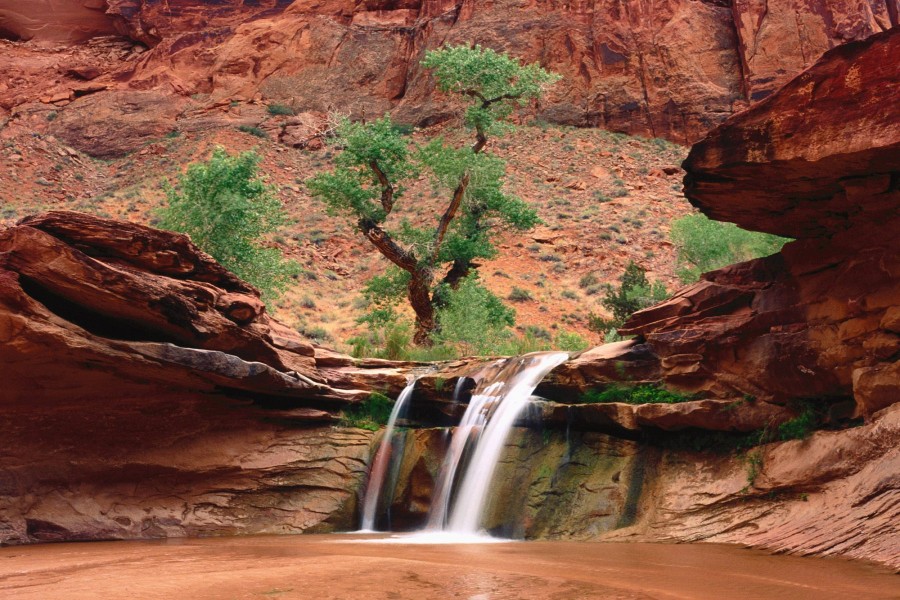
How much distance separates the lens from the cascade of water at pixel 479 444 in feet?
41.4

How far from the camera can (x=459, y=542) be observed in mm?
11102

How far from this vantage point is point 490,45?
56625 mm

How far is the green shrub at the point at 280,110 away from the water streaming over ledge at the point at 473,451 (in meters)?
45.9

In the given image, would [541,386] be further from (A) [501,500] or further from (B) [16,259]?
(B) [16,259]

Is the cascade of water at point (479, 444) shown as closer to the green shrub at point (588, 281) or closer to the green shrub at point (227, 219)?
the green shrub at point (227, 219)

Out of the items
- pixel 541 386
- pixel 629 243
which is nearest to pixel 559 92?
pixel 629 243

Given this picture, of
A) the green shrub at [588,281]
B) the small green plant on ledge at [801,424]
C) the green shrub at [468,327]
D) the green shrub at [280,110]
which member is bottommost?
the small green plant on ledge at [801,424]

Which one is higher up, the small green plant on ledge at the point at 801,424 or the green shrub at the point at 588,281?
the green shrub at the point at 588,281

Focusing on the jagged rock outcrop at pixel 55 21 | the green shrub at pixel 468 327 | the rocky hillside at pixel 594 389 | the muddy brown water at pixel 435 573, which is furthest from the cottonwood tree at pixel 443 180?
the jagged rock outcrop at pixel 55 21

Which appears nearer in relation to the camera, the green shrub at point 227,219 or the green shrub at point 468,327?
the green shrub at point 468,327

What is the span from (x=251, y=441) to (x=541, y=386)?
482cm

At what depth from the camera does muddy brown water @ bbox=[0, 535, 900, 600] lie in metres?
6.07

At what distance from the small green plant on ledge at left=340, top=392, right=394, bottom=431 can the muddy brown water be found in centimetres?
437

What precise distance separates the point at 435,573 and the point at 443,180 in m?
20.7
